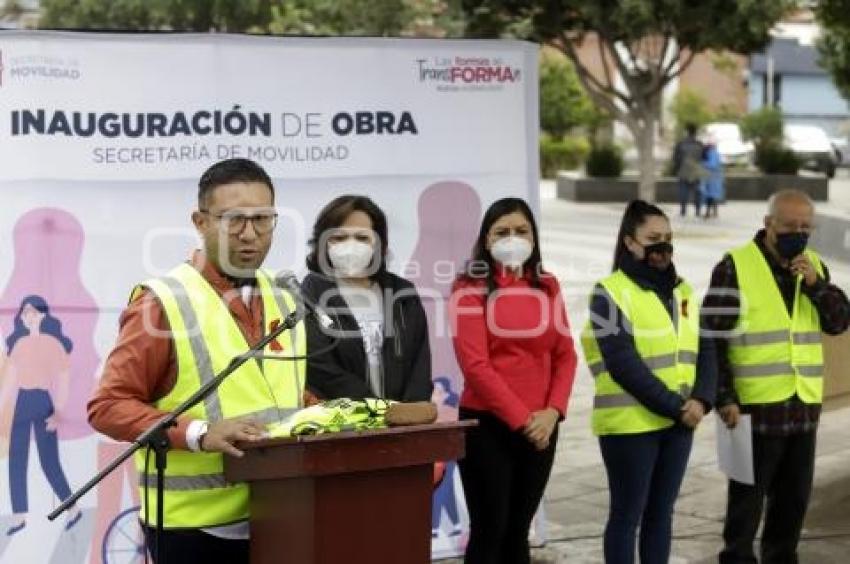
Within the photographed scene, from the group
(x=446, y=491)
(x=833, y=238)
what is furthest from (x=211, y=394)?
(x=833, y=238)

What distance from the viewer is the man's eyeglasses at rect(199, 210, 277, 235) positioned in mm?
3373

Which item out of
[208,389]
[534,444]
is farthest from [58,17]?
[208,389]

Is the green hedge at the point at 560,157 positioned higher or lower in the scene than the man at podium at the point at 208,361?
higher

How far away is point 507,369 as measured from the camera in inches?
212

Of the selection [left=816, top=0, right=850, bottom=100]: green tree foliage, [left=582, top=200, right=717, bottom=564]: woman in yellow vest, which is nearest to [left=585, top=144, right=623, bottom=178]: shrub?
[left=816, top=0, right=850, bottom=100]: green tree foliage

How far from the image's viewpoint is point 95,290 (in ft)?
17.7

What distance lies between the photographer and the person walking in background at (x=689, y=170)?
25.2m

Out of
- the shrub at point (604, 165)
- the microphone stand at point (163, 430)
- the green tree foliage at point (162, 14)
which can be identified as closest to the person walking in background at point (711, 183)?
the shrub at point (604, 165)

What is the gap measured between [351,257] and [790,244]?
205 centimetres

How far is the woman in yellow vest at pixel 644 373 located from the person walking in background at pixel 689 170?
20.0 meters

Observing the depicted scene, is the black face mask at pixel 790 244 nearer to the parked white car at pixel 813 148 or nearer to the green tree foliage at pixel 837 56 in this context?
the green tree foliage at pixel 837 56

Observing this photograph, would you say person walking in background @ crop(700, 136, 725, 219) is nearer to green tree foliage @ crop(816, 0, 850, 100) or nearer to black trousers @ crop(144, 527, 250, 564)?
green tree foliage @ crop(816, 0, 850, 100)

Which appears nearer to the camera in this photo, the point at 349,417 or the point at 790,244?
the point at 349,417

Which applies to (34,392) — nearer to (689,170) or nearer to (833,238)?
(833,238)
